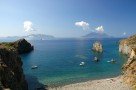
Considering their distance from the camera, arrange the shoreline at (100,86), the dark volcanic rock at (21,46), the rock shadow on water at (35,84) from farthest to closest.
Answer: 1. the dark volcanic rock at (21,46)
2. the rock shadow on water at (35,84)
3. the shoreline at (100,86)

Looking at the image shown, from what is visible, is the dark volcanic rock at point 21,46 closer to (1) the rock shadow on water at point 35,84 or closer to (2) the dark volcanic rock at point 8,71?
(1) the rock shadow on water at point 35,84

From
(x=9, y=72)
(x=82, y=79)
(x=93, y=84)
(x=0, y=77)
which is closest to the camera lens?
(x=0, y=77)

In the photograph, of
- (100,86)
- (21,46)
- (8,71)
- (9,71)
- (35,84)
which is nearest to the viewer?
(8,71)

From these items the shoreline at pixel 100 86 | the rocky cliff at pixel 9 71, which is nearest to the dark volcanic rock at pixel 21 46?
the shoreline at pixel 100 86

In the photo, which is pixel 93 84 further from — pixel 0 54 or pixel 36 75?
pixel 0 54

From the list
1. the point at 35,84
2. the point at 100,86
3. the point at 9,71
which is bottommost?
the point at 35,84

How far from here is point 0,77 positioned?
40.3 meters

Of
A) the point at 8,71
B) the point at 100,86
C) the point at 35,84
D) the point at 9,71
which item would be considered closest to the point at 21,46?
the point at 35,84

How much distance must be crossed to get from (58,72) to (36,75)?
9.78 meters

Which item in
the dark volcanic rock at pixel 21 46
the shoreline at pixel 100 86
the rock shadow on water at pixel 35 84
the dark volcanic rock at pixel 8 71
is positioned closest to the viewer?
the dark volcanic rock at pixel 8 71

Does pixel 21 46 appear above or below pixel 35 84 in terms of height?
above

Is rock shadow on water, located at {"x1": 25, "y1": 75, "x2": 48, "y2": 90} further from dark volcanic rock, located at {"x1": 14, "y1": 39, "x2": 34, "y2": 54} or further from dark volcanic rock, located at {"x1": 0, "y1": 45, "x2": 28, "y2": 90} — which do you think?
dark volcanic rock, located at {"x1": 14, "y1": 39, "x2": 34, "y2": 54}

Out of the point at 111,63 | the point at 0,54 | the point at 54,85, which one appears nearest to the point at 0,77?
the point at 0,54

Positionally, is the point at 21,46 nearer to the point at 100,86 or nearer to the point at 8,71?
the point at 100,86
